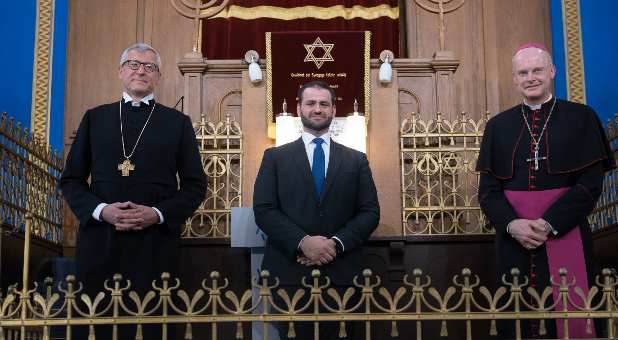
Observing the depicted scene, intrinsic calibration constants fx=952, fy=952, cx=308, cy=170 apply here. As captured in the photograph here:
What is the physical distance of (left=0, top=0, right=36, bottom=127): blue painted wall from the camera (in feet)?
30.2

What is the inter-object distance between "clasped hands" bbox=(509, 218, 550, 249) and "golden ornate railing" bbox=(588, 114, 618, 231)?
2.23 meters

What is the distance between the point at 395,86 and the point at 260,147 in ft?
3.93

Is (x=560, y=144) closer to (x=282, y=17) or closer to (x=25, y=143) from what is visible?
(x=25, y=143)

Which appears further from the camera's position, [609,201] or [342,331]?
[609,201]

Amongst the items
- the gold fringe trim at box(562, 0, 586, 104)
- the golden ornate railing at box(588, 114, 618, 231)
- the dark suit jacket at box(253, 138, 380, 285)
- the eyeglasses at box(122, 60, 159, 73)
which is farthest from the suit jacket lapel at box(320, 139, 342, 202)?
the gold fringe trim at box(562, 0, 586, 104)

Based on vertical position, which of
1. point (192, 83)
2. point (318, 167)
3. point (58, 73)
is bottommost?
point (318, 167)

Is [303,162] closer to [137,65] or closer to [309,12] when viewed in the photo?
[137,65]

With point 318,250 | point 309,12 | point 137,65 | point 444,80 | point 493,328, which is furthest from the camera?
point 309,12

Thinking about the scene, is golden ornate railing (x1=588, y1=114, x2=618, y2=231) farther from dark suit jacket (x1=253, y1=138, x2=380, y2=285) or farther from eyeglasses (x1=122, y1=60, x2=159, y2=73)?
eyeglasses (x1=122, y1=60, x2=159, y2=73)

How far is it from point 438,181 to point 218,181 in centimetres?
168

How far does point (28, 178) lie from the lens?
284 inches

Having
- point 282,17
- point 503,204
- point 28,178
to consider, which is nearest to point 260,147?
point 28,178

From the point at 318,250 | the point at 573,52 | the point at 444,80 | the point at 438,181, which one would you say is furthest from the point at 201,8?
the point at 318,250

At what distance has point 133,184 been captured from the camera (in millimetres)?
5188
